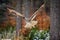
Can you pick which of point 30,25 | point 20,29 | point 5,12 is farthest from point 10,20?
point 30,25

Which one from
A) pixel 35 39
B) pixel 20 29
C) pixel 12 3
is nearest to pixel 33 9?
pixel 12 3

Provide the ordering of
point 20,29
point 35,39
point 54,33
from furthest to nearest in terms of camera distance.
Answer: point 20,29
point 35,39
point 54,33

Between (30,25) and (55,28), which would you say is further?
(30,25)

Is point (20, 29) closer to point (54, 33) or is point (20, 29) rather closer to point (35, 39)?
point (35, 39)

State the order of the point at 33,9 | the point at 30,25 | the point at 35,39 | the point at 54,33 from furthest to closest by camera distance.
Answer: the point at 33,9, the point at 30,25, the point at 35,39, the point at 54,33

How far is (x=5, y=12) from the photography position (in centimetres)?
993

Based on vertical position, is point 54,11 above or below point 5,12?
above

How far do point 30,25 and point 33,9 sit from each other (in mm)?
2097

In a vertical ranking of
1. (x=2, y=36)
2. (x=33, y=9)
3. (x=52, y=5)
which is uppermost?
(x=52, y=5)

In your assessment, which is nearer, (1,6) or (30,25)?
(30,25)

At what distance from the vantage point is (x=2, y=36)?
7.87m

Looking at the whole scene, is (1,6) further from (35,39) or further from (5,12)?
(35,39)

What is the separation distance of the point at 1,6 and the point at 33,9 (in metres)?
1.24

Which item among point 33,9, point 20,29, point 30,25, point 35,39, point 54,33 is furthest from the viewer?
point 33,9
